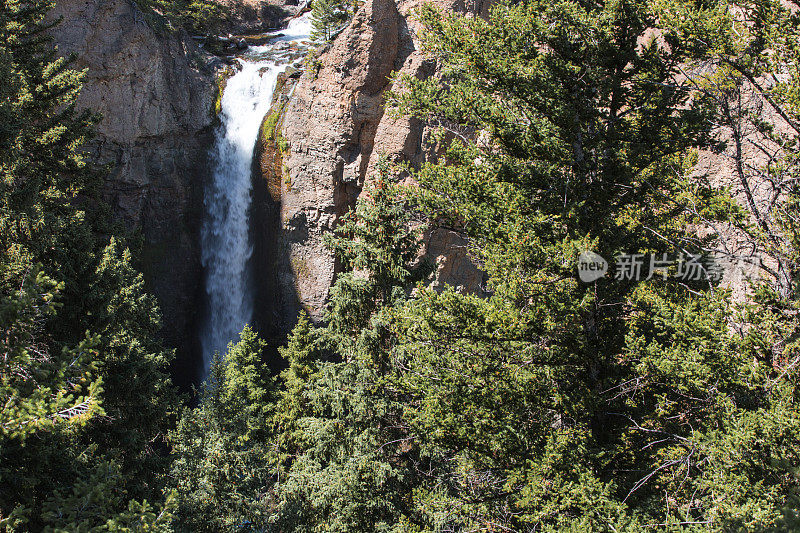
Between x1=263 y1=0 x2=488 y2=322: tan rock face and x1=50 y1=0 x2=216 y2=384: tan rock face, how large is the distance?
14.4 ft

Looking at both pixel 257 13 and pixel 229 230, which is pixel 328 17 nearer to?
pixel 229 230

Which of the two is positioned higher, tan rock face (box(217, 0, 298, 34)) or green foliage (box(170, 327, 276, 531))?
tan rock face (box(217, 0, 298, 34))

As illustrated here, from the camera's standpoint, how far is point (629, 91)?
7.25 metres

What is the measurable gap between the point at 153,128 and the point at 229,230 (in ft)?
17.5

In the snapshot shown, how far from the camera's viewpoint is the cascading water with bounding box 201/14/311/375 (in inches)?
950

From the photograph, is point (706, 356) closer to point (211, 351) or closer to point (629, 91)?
point (629, 91)

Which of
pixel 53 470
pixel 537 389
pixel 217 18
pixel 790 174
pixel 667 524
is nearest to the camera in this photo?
pixel 667 524

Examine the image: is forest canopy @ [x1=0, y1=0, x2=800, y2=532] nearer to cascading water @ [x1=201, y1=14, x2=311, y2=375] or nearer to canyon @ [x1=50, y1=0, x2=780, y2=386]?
canyon @ [x1=50, y1=0, x2=780, y2=386]

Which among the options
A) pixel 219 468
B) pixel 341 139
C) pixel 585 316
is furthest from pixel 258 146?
pixel 585 316

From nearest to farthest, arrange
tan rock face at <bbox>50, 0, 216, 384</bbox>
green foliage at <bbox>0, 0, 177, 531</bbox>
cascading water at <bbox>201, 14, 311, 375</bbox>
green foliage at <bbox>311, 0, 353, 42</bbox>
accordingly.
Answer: green foliage at <bbox>0, 0, 177, 531</bbox>, tan rock face at <bbox>50, 0, 216, 384</bbox>, cascading water at <bbox>201, 14, 311, 375</bbox>, green foliage at <bbox>311, 0, 353, 42</bbox>

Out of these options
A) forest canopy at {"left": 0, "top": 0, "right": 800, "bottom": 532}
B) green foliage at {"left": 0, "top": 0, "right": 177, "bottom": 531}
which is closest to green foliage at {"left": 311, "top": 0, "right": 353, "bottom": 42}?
green foliage at {"left": 0, "top": 0, "right": 177, "bottom": 531}

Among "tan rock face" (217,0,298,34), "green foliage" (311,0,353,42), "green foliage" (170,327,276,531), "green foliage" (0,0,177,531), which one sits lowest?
"green foliage" (170,327,276,531)

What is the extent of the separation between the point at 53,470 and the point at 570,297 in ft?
27.7

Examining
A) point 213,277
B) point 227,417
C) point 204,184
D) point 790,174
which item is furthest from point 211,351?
point 790,174
